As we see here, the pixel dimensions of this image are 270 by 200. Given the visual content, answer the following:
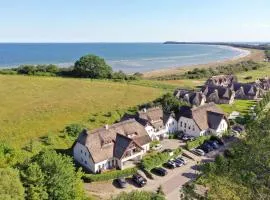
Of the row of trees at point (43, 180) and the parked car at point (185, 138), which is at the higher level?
the row of trees at point (43, 180)

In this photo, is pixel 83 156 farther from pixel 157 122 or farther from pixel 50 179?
pixel 157 122

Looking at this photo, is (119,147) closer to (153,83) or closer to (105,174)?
(105,174)

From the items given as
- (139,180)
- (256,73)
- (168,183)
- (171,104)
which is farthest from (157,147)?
(256,73)

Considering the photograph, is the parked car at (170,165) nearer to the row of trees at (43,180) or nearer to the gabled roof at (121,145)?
the gabled roof at (121,145)

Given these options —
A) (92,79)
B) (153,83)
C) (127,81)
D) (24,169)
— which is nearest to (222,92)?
(153,83)

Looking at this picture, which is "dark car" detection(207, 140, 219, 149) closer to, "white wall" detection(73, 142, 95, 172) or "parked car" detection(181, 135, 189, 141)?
"parked car" detection(181, 135, 189, 141)

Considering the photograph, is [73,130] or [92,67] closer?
[73,130]

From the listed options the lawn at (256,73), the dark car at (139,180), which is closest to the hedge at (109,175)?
the dark car at (139,180)
